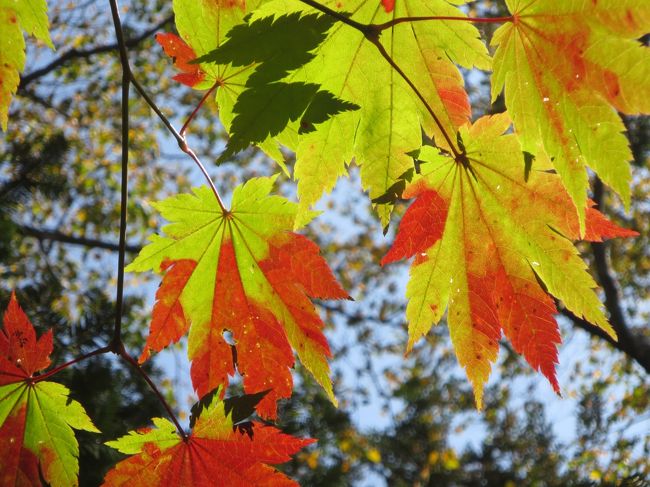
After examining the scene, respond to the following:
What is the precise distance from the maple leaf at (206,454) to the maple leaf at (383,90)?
45 centimetres

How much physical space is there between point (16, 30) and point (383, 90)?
69 centimetres

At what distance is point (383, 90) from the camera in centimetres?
117

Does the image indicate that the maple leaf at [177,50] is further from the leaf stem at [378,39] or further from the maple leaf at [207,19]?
the leaf stem at [378,39]

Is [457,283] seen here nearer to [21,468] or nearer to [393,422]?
[21,468]

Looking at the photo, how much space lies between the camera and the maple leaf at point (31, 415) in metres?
1.14

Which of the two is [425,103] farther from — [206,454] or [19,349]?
[19,349]

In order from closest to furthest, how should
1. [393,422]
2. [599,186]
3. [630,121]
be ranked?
[599,186] < [630,121] < [393,422]

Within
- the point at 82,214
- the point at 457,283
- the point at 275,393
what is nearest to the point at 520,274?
the point at 457,283

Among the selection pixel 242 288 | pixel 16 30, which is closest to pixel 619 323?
pixel 242 288

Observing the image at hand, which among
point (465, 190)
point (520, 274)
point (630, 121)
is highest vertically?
point (630, 121)

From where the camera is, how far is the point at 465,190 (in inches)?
49.5

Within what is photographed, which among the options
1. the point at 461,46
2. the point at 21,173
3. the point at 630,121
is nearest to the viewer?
the point at 461,46

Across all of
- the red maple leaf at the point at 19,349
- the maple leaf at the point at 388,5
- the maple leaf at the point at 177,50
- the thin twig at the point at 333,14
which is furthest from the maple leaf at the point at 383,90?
the red maple leaf at the point at 19,349

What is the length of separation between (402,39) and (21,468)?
1.12 metres
